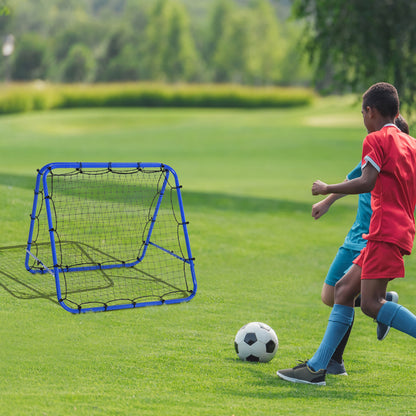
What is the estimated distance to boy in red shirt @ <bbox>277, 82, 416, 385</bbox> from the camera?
4.83 meters

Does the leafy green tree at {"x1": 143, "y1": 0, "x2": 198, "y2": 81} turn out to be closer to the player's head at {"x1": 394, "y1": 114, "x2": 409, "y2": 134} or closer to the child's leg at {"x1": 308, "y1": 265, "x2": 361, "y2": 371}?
the player's head at {"x1": 394, "y1": 114, "x2": 409, "y2": 134}

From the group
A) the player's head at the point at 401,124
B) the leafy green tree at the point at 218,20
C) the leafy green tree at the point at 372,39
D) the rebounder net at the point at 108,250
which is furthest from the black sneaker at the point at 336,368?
the leafy green tree at the point at 218,20

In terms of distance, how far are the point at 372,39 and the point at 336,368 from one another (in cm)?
1148

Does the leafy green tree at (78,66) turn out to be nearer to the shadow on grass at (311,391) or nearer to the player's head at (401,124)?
the player's head at (401,124)

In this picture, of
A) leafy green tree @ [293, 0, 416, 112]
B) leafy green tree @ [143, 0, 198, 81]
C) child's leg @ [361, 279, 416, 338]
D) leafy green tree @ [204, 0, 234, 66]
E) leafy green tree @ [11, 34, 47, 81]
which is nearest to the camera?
child's leg @ [361, 279, 416, 338]

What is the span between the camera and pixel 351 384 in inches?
210

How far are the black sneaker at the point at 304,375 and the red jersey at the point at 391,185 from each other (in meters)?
1.12

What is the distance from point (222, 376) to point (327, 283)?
113 centimetres

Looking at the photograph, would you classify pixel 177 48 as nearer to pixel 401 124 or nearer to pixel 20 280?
pixel 20 280

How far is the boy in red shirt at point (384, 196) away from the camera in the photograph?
483 centimetres

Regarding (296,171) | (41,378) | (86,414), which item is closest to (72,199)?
(41,378)

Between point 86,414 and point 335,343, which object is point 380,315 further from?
point 86,414

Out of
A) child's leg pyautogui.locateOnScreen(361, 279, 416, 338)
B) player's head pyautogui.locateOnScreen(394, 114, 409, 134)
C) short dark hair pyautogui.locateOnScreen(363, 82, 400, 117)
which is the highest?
short dark hair pyautogui.locateOnScreen(363, 82, 400, 117)

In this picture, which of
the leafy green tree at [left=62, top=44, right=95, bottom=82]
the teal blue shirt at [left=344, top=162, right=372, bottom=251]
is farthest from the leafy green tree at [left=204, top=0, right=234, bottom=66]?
the teal blue shirt at [left=344, top=162, right=372, bottom=251]
